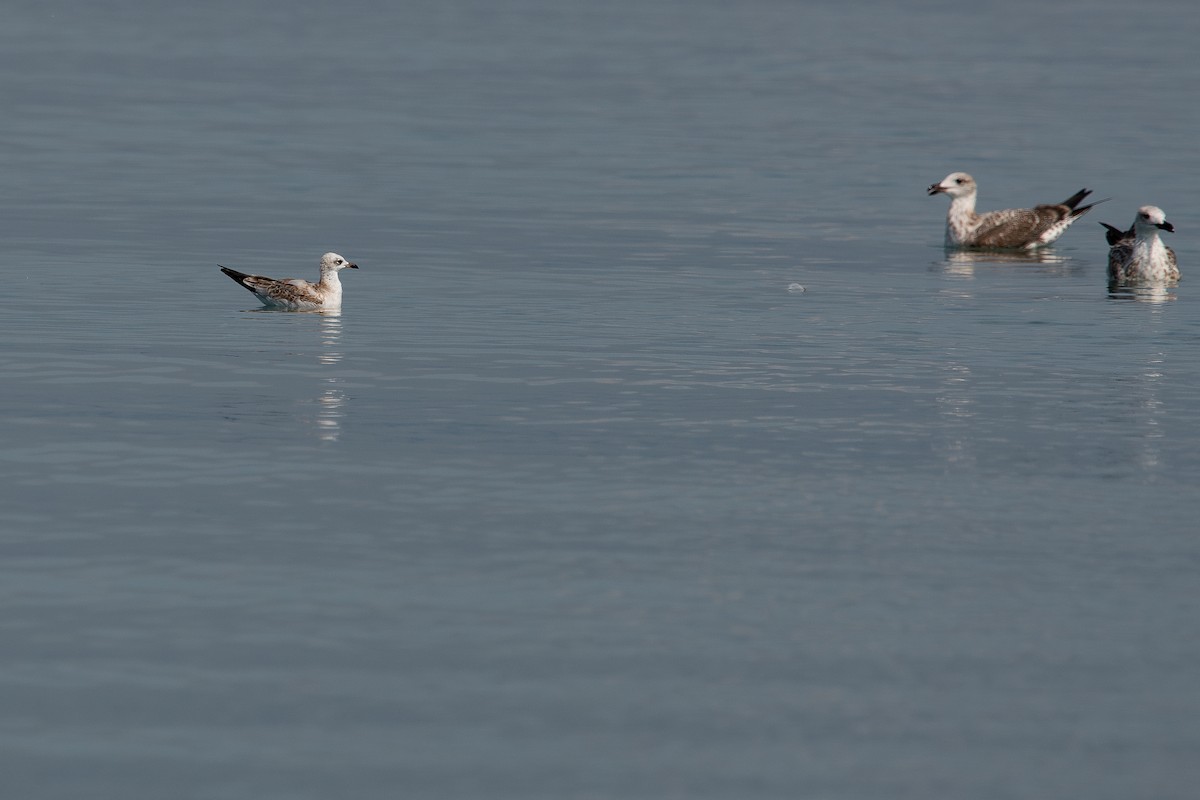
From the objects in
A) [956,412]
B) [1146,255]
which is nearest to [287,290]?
[956,412]

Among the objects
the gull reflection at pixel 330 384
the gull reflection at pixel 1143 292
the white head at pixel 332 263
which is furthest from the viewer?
the gull reflection at pixel 1143 292

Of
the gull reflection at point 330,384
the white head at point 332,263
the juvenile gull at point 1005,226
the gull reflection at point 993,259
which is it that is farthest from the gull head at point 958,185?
the gull reflection at point 330,384

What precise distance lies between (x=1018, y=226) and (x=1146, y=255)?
5.64 meters

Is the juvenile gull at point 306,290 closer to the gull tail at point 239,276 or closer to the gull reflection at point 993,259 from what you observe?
the gull tail at point 239,276

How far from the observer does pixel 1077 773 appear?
9.25 metres

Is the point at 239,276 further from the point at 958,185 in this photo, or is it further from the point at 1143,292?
the point at 958,185

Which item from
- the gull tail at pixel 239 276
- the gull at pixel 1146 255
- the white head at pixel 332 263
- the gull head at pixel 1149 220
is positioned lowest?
the gull tail at pixel 239 276

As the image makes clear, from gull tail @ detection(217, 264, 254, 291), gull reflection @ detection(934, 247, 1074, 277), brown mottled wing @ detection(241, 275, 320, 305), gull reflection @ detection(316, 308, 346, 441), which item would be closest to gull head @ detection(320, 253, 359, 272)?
brown mottled wing @ detection(241, 275, 320, 305)

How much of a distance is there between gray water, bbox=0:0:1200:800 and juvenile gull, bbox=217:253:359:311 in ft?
0.71

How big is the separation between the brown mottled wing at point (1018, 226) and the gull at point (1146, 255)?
463cm

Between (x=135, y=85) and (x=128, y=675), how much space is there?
162 feet

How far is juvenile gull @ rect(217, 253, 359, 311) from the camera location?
78.0 feet

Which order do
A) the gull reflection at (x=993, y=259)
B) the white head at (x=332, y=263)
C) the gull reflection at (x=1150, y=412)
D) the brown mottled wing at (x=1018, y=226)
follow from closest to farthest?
the gull reflection at (x=1150, y=412) < the white head at (x=332, y=263) < the gull reflection at (x=993, y=259) < the brown mottled wing at (x=1018, y=226)

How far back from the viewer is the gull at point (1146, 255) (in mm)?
26844
